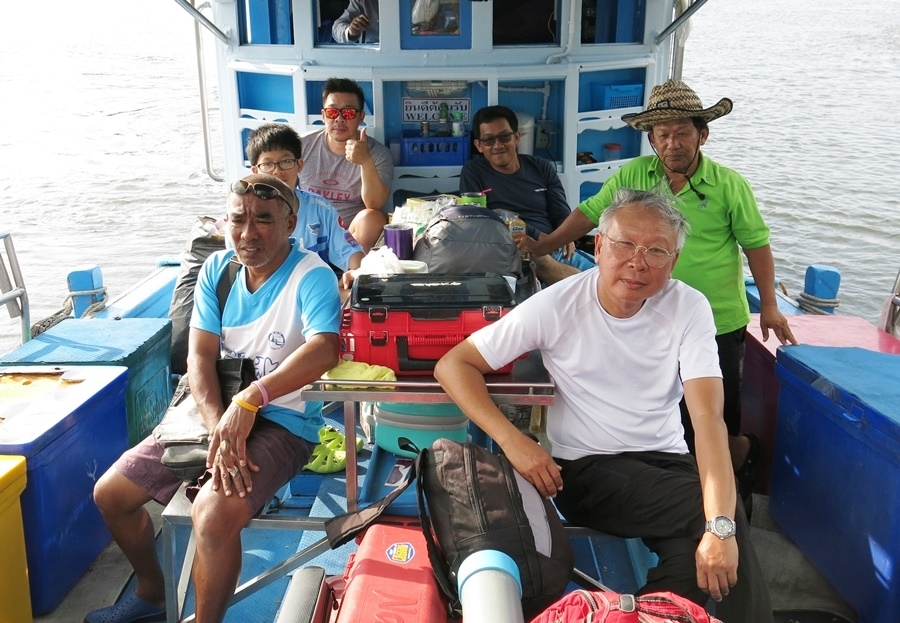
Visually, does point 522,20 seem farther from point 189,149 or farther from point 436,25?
point 189,149

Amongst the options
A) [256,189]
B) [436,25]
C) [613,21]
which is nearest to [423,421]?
[256,189]

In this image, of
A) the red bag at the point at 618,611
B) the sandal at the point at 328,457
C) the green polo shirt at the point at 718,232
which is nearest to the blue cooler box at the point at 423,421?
the sandal at the point at 328,457

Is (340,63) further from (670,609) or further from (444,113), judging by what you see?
(670,609)

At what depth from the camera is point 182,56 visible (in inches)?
1035

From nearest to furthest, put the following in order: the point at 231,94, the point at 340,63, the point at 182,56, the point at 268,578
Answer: the point at 268,578
the point at 340,63
the point at 231,94
the point at 182,56

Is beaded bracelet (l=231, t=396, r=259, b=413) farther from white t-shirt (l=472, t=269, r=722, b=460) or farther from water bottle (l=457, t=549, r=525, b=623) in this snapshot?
water bottle (l=457, t=549, r=525, b=623)

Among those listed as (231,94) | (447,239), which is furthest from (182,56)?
(447,239)

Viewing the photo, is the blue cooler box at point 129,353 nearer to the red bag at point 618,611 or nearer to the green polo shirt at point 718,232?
the green polo shirt at point 718,232

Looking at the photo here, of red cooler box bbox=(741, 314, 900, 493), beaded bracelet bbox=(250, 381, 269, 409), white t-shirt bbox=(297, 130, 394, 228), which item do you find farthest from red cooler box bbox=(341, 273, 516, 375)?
white t-shirt bbox=(297, 130, 394, 228)

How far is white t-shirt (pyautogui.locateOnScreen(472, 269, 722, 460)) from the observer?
8.53 feet

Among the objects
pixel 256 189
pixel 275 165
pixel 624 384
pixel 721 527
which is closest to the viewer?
pixel 721 527

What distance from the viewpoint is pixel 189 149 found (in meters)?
16.0

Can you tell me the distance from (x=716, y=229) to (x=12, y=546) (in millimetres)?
2850

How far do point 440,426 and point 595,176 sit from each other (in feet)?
10.7
